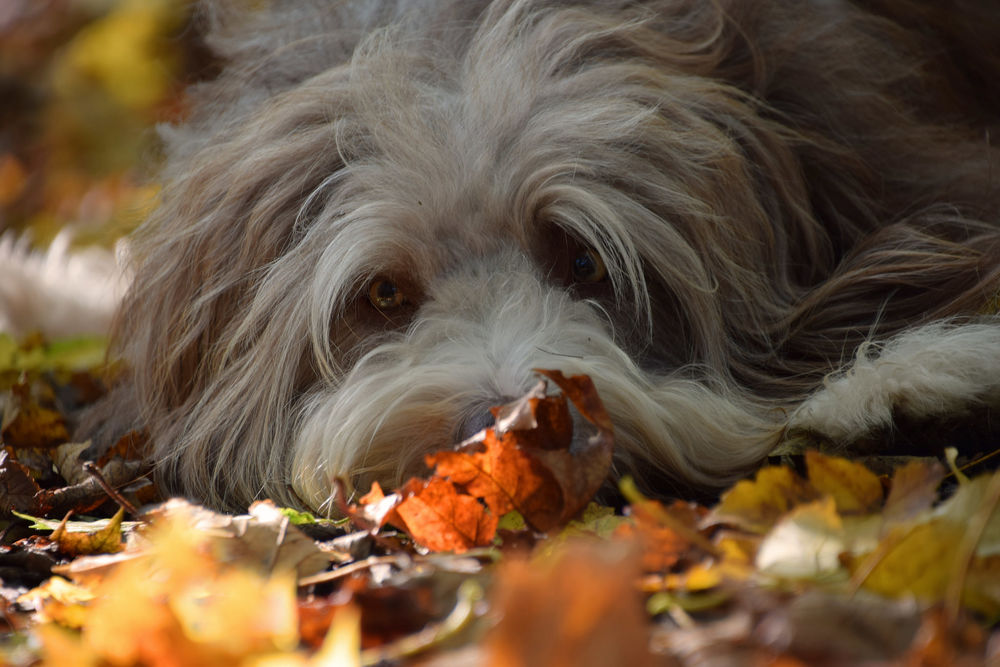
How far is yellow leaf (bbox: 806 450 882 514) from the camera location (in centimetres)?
137

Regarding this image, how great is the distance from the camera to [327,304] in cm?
228

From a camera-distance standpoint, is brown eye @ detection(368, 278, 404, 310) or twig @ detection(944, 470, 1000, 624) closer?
twig @ detection(944, 470, 1000, 624)

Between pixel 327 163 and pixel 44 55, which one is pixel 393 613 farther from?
pixel 44 55

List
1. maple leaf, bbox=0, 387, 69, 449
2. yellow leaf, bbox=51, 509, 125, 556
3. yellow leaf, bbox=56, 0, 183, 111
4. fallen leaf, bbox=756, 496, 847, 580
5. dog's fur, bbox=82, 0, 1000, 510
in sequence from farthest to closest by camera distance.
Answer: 1. yellow leaf, bbox=56, 0, 183, 111
2. maple leaf, bbox=0, 387, 69, 449
3. dog's fur, bbox=82, 0, 1000, 510
4. yellow leaf, bbox=51, 509, 125, 556
5. fallen leaf, bbox=756, 496, 847, 580

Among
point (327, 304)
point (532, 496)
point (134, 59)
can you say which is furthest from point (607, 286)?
point (134, 59)

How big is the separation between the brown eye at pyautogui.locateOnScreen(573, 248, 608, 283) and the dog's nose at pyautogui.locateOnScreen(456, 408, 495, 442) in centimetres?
58

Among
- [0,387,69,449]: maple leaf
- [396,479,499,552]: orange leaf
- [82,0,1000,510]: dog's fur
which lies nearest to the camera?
[396,479,499,552]: orange leaf

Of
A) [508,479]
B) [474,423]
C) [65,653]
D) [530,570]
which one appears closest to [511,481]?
[508,479]

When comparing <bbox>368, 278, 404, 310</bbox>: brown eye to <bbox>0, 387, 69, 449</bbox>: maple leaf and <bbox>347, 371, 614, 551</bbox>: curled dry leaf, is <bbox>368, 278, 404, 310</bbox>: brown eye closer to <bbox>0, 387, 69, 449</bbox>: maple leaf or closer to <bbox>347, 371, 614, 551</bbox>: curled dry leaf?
<bbox>347, 371, 614, 551</bbox>: curled dry leaf

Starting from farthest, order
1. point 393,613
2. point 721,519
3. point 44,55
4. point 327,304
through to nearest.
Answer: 1. point 44,55
2. point 327,304
3. point 721,519
4. point 393,613

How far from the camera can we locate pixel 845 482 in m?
1.39

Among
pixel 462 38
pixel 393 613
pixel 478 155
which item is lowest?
pixel 393 613

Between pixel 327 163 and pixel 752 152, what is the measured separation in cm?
93

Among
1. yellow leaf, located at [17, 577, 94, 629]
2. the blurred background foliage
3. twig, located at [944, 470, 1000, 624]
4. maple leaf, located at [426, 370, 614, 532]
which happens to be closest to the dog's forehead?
maple leaf, located at [426, 370, 614, 532]
